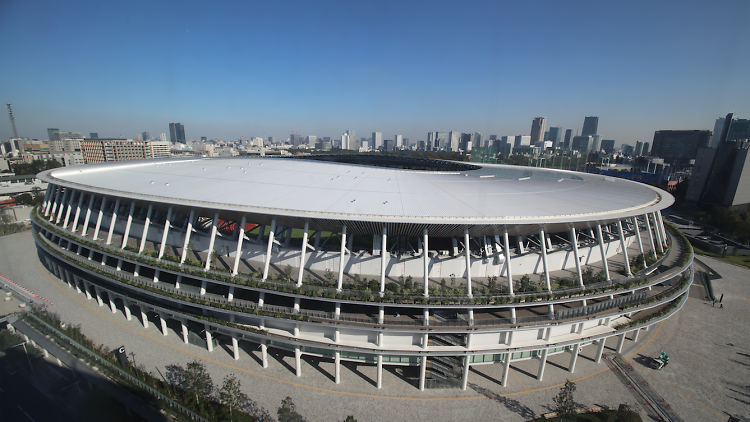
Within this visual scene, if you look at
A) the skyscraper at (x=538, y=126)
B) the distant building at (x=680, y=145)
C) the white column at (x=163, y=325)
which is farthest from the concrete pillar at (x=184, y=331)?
the distant building at (x=680, y=145)

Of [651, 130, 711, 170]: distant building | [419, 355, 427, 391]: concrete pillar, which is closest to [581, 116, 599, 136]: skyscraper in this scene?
[651, 130, 711, 170]: distant building

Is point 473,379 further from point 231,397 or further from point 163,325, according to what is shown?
point 163,325

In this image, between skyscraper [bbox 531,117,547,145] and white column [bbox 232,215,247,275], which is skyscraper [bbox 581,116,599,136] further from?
white column [bbox 232,215,247,275]

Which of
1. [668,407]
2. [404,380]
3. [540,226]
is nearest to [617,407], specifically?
[668,407]

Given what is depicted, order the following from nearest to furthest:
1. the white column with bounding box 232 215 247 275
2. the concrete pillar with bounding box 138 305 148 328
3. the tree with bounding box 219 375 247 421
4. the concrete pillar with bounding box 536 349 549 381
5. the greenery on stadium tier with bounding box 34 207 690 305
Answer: the tree with bounding box 219 375 247 421 < the greenery on stadium tier with bounding box 34 207 690 305 < the concrete pillar with bounding box 536 349 549 381 < the white column with bounding box 232 215 247 275 < the concrete pillar with bounding box 138 305 148 328

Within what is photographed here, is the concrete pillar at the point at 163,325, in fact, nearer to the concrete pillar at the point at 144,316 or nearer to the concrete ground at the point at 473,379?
the concrete ground at the point at 473,379
